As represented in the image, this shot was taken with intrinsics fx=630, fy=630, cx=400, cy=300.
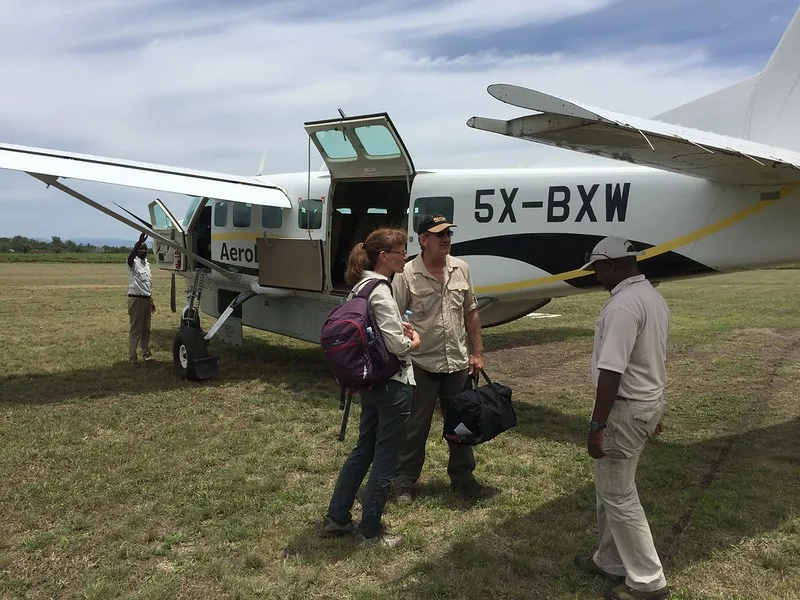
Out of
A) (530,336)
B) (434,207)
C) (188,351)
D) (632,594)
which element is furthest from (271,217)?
(632,594)

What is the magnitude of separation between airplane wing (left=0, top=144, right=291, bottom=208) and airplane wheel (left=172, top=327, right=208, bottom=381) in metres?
1.78

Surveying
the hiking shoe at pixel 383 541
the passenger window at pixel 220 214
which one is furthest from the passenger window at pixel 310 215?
the hiking shoe at pixel 383 541

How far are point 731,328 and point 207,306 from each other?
9701 millimetres

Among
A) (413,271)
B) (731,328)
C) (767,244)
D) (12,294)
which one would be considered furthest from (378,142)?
(12,294)

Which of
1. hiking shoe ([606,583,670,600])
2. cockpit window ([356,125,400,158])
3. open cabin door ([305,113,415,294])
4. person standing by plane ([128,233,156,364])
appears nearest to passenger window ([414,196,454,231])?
open cabin door ([305,113,415,294])

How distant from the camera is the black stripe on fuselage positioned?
5.55m

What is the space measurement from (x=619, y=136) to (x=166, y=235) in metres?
9.18

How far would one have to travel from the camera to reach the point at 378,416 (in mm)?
3646

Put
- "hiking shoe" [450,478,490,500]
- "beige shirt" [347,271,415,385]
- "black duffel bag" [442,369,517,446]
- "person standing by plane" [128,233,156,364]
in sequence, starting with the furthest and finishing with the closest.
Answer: "person standing by plane" [128,233,156,364] < "hiking shoe" [450,478,490,500] < "black duffel bag" [442,369,517,446] < "beige shirt" [347,271,415,385]

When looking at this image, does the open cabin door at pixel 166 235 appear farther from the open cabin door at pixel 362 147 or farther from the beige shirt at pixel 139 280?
the open cabin door at pixel 362 147

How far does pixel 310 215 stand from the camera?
835cm

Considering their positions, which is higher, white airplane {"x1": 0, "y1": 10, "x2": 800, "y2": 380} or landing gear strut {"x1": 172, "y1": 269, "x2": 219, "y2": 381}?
white airplane {"x1": 0, "y1": 10, "x2": 800, "y2": 380}

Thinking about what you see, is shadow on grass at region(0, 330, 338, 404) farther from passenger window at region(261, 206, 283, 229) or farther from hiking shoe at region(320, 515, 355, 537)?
hiking shoe at region(320, 515, 355, 537)

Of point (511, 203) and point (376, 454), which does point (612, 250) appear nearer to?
point (376, 454)
